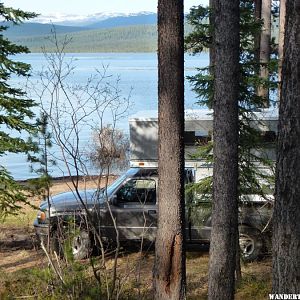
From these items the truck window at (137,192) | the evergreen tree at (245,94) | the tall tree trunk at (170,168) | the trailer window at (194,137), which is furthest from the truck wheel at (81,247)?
the trailer window at (194,137)

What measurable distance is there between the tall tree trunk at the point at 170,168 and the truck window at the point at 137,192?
145 inches

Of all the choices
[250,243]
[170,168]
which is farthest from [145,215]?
[170,168]

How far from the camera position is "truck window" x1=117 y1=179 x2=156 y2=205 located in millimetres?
10922

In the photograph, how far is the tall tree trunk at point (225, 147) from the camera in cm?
758

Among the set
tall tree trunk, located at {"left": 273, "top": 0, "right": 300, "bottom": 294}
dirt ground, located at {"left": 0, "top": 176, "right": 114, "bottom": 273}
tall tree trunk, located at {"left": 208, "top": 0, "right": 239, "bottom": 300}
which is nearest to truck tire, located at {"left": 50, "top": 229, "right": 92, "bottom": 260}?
dirt ground, located at {"left": 0, "top": 176, "right": 114, "bottom": 273}

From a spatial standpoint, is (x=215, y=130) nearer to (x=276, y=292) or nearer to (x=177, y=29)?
(x=177, y=29)

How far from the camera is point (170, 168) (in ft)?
23.4

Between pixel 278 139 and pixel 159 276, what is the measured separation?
2938mm

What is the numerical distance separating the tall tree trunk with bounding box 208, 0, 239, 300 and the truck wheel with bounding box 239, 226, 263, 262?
3.46m

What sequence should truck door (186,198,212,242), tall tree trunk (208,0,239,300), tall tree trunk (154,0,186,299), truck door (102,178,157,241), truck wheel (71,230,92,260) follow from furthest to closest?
truck door (102,178,157,241)
truck door (186,198,212,242)
truck wheel (71,230,92,260)
tall tree trunk (208,0,239,300)
tall tree trunk (154,0,186,299)

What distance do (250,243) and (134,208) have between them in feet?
7.48

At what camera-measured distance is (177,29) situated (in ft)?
23.1

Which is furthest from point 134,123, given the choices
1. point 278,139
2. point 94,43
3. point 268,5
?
point 94,43

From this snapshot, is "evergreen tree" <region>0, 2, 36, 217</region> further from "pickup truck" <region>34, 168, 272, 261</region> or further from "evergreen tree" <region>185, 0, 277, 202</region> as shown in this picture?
"evergreen tree" <region>185, 0, 277, 202</region>
